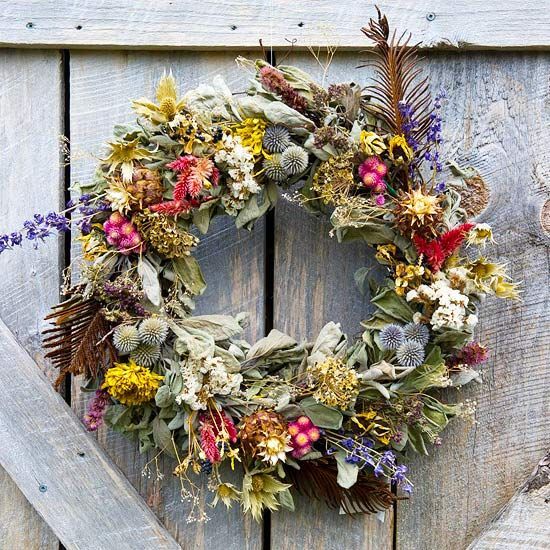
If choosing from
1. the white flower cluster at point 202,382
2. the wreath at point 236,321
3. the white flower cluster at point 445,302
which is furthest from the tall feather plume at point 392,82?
the white flower cluster at point 202,382

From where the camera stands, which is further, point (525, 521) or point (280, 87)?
point (525, 521)

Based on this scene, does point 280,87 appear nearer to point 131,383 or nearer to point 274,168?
point 274,168

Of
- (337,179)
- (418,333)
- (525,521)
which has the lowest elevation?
(525,521)

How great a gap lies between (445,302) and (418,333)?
7cm

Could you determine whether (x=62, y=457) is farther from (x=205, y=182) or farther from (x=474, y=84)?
A: (x=474, y=84)

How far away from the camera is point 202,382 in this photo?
1.21m

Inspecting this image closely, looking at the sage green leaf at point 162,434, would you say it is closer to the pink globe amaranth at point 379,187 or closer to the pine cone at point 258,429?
the pine cone at point 258,429

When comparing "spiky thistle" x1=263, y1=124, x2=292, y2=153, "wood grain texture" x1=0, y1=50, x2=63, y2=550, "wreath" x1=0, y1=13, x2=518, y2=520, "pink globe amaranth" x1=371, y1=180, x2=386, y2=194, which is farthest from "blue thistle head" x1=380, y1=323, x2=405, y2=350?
"wood grain texture" x1=0, y1=50, x2=63, y2=550

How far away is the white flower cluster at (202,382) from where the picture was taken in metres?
1.20

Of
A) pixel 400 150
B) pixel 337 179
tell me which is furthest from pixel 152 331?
pixel 400 150

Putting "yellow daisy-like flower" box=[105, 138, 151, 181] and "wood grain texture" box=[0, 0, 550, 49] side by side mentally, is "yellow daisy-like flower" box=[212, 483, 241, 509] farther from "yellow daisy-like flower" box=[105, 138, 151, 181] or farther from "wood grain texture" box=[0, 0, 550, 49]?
"wood grain texture" box=[0, 0, 550, 49]

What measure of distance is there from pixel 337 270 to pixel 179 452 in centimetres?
40

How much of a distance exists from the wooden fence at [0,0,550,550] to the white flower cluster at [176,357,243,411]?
190 mm

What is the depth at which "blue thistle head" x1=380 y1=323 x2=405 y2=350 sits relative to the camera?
122cm
